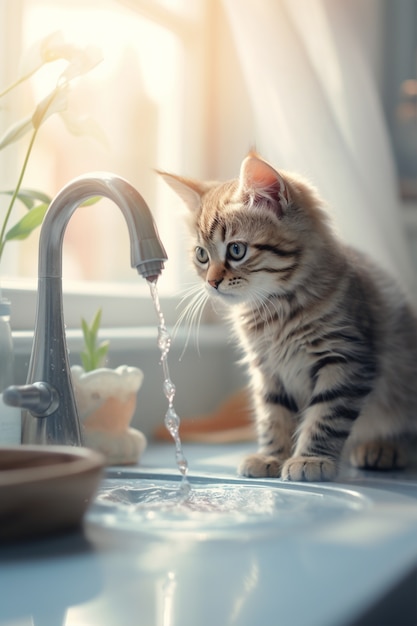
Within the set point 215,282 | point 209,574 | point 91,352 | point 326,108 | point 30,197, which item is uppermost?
point 326,108

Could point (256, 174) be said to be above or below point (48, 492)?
above

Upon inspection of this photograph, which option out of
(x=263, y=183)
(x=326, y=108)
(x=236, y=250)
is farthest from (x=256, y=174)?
(x=326, y=108)

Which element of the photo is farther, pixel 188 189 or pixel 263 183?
pixel 188 189

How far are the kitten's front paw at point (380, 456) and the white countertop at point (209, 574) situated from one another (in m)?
0.50

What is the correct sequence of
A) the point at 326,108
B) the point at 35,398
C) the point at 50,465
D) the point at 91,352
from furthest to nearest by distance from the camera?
the point at 326,108 < the point at 91,352 < the point at 35,398 < the point at 50,465

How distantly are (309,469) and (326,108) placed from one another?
0.88 meters

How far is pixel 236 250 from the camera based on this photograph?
1.43 meters

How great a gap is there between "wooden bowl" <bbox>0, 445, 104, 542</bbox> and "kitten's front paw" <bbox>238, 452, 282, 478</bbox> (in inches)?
20.1

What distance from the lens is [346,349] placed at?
142 cm

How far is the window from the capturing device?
1.84 m

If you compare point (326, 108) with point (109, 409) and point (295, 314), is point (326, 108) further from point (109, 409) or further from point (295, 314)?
point (109, 409)

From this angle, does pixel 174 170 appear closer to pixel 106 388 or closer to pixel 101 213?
pixel 101 213

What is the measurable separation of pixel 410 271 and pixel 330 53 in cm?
53

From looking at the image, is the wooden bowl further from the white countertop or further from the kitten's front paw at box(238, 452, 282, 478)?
the kitten's front paw at box(238, 452, 282, 478)
